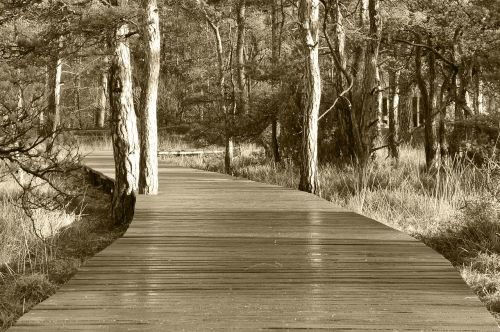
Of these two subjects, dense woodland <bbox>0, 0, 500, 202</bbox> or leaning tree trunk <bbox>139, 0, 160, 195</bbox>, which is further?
leaning tree trunk <bbox>139, 0, 160, 195</bbox>

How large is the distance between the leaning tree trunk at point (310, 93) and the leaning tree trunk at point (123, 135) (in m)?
2.93

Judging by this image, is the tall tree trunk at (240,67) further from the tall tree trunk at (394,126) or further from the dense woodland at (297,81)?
the tall tree trunk at (394,126)

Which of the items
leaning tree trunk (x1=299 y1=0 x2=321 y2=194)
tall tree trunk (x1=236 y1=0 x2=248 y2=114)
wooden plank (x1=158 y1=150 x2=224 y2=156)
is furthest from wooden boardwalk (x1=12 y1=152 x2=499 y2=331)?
wooden plank (x1=158 y1=150 x2=224 y2=156)

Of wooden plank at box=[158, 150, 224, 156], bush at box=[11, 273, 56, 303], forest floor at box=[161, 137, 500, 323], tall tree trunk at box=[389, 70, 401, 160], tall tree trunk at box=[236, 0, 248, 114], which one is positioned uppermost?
tall tree trunk at box=[236, 0, 248, 114]

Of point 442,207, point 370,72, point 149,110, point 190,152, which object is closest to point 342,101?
point 370,72

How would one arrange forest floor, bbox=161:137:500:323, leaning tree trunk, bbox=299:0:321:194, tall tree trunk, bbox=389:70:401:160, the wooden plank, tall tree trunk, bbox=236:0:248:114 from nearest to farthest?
1. forest floor, bbox=161:137:500:323
2. leaning tree trunk, bbox=299:0:321:194
3. tall tree trunk, bbox=389:70:401:160
4. tall tree trunk, bbox=236:0:248:114
5. the wooden plank

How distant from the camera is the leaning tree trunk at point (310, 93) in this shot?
13.0m

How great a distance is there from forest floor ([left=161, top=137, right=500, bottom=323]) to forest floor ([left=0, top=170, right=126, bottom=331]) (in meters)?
4.10

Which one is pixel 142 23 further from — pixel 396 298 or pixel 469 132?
pixel 396 298

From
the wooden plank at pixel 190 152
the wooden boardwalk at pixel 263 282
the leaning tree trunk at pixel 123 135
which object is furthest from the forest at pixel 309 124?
the wooden boardwalk at pixel 263 282

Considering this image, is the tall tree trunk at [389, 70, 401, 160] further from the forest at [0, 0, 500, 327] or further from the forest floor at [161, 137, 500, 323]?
the forest floor at [161, 137, 500, 323]

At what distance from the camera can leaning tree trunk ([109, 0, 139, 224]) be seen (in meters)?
12.4

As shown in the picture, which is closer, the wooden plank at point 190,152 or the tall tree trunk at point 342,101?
the tall tree trunk at point 342,101

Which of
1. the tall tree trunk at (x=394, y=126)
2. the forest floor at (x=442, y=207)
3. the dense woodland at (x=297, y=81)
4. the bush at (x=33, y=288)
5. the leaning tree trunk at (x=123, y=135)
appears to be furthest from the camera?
→ the tall tree trunk at (x=394, y=126)
